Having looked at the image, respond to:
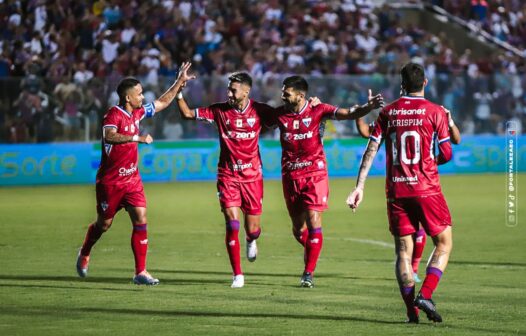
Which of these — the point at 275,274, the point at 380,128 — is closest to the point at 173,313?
the point at 380,128

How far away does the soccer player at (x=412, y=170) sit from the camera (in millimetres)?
9156

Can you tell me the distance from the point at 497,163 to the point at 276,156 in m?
6.30

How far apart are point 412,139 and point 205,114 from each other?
344cm

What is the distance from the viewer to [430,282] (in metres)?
8.99

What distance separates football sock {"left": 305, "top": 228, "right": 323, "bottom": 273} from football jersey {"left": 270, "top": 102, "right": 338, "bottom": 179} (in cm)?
61

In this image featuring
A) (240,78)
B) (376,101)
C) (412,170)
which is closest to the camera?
(412,170)

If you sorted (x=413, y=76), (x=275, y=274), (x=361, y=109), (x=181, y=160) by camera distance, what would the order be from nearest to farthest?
(x=413, y=76)
(x=361, y=109)
(x=275, y=274)
(x=181, y=160)

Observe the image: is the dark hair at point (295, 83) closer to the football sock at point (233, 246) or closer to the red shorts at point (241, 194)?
the red shorts at point (241, 194)

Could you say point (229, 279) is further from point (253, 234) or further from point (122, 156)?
point (122, 156)

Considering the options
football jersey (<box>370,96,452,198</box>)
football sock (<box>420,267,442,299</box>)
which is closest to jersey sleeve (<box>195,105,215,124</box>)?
football jersey (<box>370,96,452,198</box>)

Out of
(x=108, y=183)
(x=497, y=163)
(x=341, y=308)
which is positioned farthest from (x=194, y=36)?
(x=341, y=308)

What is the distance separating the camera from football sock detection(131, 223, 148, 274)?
1188 cm

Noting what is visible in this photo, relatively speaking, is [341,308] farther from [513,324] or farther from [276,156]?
[276,156]

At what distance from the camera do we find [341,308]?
1003 centimetres
